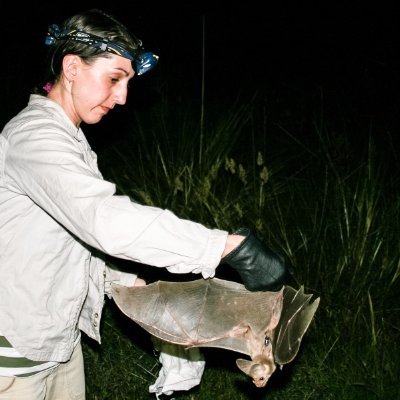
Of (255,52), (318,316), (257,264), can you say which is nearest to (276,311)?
(257,264)

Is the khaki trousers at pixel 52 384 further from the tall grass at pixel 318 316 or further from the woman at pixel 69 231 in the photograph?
the tall grass at pixel 318 316

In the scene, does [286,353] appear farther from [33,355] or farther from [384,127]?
[384,127]

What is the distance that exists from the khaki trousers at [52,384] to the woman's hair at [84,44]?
40.8 inches

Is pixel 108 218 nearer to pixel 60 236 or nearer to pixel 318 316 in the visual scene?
pixel 60 236

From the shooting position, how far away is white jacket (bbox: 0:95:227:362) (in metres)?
1.45

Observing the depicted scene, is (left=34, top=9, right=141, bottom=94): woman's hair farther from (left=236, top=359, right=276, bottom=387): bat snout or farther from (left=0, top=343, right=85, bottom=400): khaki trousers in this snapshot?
(left=236, top=359, right=276, bottom=387): bat snout

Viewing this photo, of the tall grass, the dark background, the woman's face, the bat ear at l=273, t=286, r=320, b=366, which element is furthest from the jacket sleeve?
the dark background

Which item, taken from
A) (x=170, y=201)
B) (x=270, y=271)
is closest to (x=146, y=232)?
(x=270, y=271)

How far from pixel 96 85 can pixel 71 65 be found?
0.11 metres

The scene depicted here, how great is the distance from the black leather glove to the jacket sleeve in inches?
5.0

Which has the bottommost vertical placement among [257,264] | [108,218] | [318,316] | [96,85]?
[318,316]

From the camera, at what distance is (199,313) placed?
1965 millimetres

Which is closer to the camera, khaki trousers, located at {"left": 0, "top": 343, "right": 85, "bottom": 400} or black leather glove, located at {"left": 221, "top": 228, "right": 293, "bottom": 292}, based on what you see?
black leather glove, located at {"left": 221, "top": 228, "right": 293, "bottom": 292}

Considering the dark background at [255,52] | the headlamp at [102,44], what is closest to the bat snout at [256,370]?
the headlamp at [102,44]
